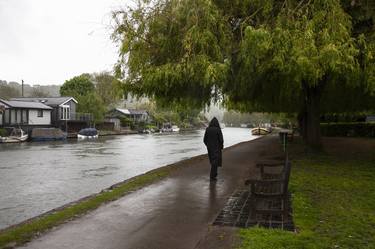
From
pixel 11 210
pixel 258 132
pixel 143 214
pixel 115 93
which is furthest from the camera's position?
pixel 258 132

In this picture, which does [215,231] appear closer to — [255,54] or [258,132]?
[255,54]

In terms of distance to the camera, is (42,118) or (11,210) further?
(42,118)

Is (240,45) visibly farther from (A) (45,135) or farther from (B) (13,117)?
(B) (13,117)

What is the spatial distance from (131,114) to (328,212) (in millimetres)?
96279

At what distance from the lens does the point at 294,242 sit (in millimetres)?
5859

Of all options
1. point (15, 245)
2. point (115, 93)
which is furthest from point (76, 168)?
point (15, 245)

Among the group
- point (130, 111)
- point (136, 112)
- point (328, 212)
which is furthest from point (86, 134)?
point (328, 212)

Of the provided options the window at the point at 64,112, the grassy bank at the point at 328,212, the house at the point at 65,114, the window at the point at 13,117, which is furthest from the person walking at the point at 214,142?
the window at the point at 64,112

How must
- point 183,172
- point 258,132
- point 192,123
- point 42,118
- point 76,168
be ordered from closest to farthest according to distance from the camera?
point 183,172 < point 76,168 < point 42,118 < point 258,132 < point 192,123

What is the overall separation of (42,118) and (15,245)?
188 ft

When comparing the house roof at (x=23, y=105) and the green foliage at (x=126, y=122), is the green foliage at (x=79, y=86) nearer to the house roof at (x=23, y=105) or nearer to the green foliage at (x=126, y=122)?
the green foliage at (x=126, y=122)

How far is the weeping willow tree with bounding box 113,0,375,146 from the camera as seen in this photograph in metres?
12.2

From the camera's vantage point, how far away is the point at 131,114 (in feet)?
337

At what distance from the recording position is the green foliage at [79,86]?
83.2 metres
